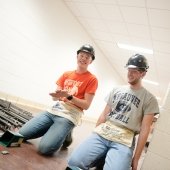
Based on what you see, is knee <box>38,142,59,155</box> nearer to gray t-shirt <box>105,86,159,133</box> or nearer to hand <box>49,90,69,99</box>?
hand <box>49,90,69,99</box>

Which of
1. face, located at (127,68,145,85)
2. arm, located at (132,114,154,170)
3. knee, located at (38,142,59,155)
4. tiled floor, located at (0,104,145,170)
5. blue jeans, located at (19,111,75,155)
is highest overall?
face, located at (127,68,145,85)

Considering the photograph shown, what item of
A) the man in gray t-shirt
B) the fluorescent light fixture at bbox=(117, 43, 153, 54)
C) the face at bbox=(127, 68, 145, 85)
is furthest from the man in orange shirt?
the fluorescent light fixture at bbox=(117, 43, 153, 54)

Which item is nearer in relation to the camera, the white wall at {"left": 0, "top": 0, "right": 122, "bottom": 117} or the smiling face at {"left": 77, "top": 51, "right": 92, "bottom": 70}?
the smiling face at {"left": 77, "top": 51, "right": 92, "bottom": 70}

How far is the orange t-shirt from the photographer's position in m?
2.62

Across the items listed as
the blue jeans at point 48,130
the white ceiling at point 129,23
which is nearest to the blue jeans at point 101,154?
the blue jeans at point 48,130

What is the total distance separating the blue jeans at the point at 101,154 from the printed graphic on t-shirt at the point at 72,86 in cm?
60

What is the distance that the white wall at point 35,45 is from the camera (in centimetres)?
429

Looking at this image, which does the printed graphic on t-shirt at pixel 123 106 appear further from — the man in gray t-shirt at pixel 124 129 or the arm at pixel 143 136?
the arm at pixel 143 136

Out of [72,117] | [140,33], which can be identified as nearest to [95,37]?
[140,33]

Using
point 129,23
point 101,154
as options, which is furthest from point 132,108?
point 129,23

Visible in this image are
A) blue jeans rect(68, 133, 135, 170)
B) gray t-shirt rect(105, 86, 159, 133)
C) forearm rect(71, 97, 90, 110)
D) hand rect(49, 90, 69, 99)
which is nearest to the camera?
blue jeans rect(68, 133, 135, 170)

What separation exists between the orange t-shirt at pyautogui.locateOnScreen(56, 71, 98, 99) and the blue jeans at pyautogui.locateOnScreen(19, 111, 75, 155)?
1.15ft

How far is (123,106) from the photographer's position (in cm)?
230

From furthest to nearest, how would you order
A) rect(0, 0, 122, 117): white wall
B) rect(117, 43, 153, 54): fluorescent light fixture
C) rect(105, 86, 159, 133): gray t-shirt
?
rect(117, 43, 153, 54): fluorescent light fixture → rect(0, 0, 122, 117): white wall → rect(105, 86, 159, 133): gray t-shirt
